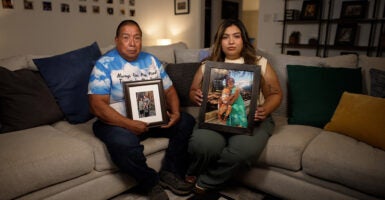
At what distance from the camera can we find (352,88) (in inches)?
71.2

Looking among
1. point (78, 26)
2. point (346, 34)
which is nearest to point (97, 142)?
point (78, 26)

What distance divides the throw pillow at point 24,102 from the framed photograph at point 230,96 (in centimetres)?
103

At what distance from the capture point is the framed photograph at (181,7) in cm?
510

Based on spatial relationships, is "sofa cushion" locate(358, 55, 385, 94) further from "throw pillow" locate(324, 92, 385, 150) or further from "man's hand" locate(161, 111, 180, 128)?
"man's hand" locate(161, 111, 180, 128)

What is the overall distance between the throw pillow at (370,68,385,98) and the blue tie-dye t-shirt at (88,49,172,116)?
141 cm

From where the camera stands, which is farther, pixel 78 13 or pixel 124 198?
pixel 78 13

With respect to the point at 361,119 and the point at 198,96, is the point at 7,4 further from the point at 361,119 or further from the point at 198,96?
the point at 361,119

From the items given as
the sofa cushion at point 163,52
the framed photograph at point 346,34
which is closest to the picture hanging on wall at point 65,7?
the sofa cushion at point 163,52

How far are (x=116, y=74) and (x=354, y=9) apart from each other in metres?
3.42

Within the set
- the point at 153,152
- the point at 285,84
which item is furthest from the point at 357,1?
the point at 153,152

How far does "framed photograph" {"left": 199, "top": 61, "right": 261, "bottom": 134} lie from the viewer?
1529 mm

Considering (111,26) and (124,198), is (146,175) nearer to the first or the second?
(124,198)

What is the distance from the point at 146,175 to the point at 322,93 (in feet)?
4.23

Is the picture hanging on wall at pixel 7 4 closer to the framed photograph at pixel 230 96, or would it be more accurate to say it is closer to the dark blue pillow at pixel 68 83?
the dark blue pillow at pixel 68 83
